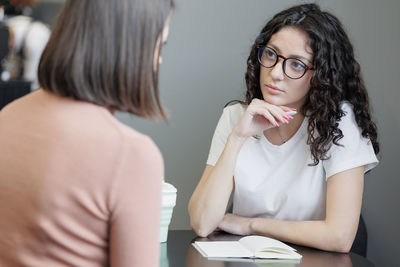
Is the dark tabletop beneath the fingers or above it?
beneath

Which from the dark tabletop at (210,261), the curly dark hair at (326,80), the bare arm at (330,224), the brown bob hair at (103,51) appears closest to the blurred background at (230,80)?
the curly dark hair at (326,80)

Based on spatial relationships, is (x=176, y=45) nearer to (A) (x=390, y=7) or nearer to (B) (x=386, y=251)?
(A) (x=390, y=7)

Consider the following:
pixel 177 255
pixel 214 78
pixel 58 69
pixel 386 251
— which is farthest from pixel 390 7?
pixel 58 69

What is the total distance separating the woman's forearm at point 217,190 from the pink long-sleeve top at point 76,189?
3.41 ft

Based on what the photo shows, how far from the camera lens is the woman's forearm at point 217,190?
196 centimetres

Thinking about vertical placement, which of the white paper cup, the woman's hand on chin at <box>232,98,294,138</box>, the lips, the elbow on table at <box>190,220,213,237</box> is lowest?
the elbow on table at <box>190,220,213,237</box>

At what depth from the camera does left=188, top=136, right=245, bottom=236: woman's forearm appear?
196 centimetres

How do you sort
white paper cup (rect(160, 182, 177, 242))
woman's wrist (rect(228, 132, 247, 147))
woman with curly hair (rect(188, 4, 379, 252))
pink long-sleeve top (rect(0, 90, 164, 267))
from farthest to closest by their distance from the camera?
woman's wrist (rect(228, 132, 247, 147)) → woman with curly hair (rect(188, 4, 379, 252)) → white paper cup (rect(160, 182, 177, 242)) → pink long-sleeve top (rect(0, 90, 164, 267))

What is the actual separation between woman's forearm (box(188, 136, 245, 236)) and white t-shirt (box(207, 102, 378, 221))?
0.39 feet

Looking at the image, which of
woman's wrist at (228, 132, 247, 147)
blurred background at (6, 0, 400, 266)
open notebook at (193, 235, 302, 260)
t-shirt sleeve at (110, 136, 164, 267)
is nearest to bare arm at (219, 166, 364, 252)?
open notebook at (193, 235, 302, 260)

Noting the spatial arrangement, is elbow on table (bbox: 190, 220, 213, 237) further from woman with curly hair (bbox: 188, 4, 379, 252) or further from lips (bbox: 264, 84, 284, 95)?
lips (bbox: 264, 84, 284, 95)

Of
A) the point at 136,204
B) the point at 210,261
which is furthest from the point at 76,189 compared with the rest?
the point at 210,261

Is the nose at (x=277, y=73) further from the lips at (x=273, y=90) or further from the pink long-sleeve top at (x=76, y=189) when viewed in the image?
the pink long-sleeve top at (x=76, y=189)

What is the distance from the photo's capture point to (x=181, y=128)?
8.98 ft
